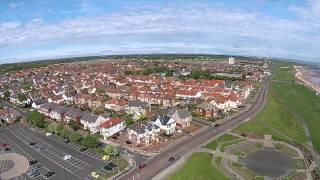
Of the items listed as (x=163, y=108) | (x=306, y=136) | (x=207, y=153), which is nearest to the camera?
(x=207, y=153)

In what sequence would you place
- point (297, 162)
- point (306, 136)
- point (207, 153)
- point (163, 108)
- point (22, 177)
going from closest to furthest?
point (22, 177), point (297, 162), point (207, 153), point (306, 136), point (163, 108)

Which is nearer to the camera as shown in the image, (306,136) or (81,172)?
(81,172)

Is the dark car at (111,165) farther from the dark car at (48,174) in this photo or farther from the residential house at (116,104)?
the residential house at (116,104)

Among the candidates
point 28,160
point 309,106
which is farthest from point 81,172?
point 309,106

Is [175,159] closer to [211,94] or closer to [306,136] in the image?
[306,136]

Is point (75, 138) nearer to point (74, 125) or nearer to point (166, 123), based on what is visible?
point (74, 125)

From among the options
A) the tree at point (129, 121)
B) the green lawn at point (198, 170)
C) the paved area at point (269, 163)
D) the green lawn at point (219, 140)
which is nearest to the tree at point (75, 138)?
the tree at point (129, 121)
